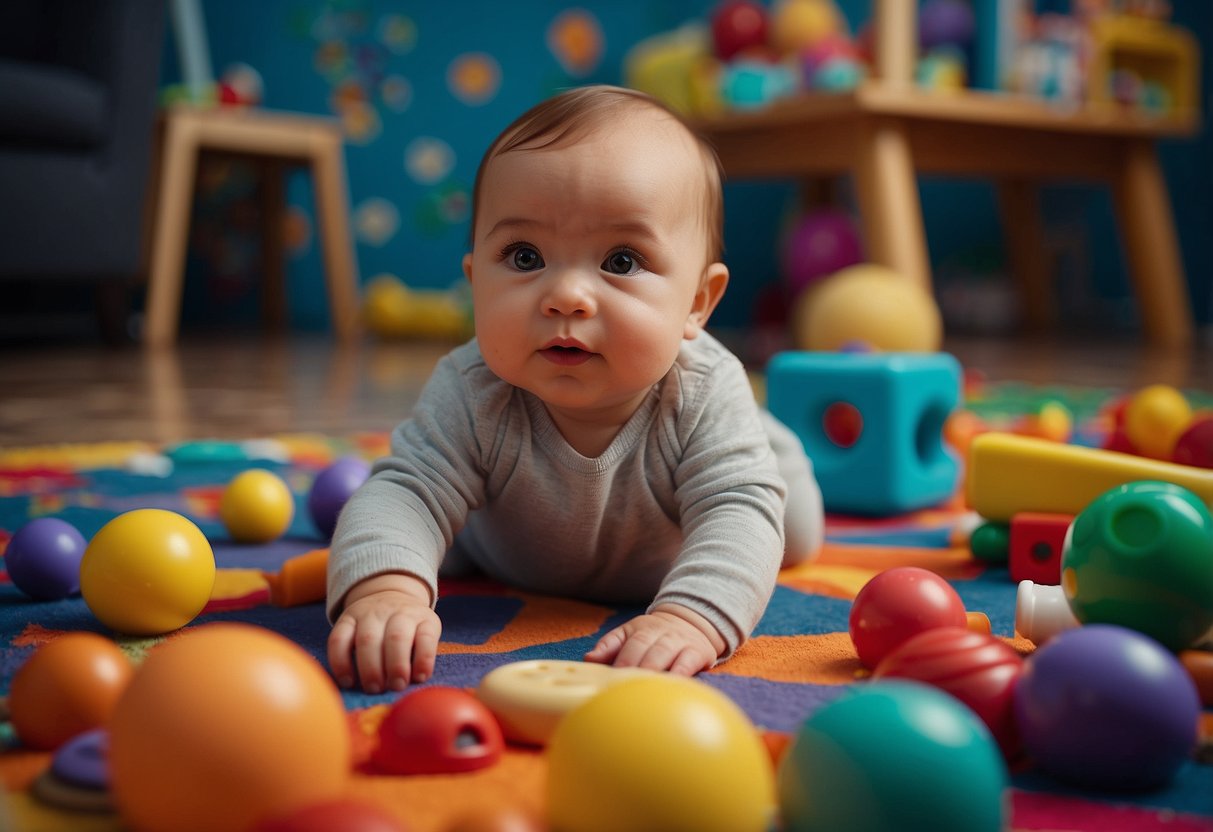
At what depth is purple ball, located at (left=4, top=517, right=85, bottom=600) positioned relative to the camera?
83cm

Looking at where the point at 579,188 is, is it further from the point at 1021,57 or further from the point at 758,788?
the point at 1021,57

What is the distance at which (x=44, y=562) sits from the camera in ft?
2.71

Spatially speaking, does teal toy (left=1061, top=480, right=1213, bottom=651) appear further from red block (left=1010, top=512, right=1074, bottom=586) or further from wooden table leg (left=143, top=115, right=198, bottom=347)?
wooden table leg (left=143, top=115, right=198, bottom=347)

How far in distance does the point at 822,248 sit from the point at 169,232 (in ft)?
6.17

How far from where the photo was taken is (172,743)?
16.4 inches

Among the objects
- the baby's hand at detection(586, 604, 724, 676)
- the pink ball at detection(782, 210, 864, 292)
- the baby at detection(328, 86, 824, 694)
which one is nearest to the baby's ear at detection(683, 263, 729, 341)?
the baby at detection(328, 86, 824, 694)

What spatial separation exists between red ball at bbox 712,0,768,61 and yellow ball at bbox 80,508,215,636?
2.76 meters

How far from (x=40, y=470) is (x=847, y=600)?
95cm

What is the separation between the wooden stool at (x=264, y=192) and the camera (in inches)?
137

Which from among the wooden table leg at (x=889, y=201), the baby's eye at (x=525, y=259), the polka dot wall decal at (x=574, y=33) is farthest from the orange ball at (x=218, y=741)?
the polka dot wall decal at (x=574, y=33)

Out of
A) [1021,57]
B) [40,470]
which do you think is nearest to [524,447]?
[40,470]

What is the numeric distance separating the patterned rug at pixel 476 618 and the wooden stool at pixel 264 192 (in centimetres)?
211

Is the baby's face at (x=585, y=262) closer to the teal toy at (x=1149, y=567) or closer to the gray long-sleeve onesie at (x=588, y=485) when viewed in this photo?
the gray long-sleeve onesie at (x=588, y=485)

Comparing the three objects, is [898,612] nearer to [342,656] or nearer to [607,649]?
[607,649]
